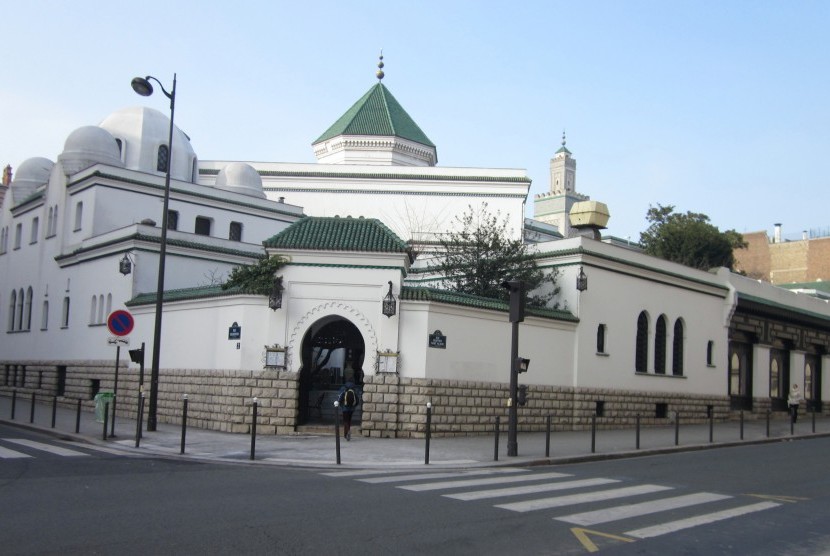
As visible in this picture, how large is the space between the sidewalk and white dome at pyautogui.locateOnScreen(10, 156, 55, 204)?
18.4 meters

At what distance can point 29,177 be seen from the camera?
1603 inches

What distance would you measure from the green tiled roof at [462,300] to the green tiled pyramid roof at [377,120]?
25448mm

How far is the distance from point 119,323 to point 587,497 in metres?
11.6

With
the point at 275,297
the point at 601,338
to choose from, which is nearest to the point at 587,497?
the point at 275,297

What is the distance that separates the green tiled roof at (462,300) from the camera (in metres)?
21.1

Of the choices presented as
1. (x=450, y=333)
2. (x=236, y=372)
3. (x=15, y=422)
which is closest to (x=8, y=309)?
(x=15, y=422)

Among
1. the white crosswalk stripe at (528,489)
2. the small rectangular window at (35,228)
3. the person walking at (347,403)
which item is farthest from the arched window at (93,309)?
the white crosswalk stripe at (528,489)

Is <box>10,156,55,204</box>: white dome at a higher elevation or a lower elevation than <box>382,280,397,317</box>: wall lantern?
higher

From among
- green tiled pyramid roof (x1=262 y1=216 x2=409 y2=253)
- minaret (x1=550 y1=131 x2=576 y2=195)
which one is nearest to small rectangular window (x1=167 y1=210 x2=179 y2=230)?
green tiled pyramid roof (x1=262 y1=216 x2=409 y2=253)

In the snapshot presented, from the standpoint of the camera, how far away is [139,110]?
3991 centimetres

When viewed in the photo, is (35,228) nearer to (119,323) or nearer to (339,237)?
(119,323)

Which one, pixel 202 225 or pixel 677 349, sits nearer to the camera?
pixel 677 349

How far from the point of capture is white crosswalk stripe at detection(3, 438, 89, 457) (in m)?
15.1

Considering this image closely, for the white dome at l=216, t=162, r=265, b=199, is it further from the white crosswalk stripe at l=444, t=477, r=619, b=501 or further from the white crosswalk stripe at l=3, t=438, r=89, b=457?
the white crosswalk stripe at l=444, t=477, r=619, b=501
